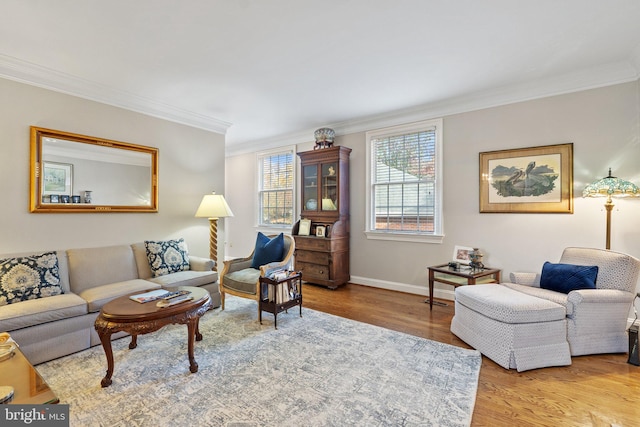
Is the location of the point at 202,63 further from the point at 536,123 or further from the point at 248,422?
the point at 536,123

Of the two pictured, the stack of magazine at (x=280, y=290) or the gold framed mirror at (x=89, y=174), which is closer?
the gold framed mirror at (x=89, y=174)

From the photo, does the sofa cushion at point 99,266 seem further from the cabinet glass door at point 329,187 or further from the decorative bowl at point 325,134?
the decorative bowl at point 325,134

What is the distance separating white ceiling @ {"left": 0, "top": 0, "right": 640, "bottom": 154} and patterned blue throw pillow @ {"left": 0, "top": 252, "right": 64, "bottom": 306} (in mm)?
1784

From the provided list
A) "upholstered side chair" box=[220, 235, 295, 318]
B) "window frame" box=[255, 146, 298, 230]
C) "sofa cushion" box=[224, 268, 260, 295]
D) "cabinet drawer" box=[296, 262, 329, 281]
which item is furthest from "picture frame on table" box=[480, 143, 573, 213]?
"window frame" box=[255, 146, 298, 230]

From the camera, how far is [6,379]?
1497 millimetres

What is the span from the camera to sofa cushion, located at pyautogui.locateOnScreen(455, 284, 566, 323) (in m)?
2.38

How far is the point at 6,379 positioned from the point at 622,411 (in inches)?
137

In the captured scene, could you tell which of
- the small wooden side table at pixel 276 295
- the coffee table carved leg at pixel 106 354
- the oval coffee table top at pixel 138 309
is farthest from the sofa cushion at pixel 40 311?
the small wooden side table at pixel 276 295

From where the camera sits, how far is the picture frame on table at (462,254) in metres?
3.86

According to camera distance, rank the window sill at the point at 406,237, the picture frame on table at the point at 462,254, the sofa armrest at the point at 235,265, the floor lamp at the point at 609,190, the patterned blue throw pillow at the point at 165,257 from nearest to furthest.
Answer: the floor lamp at the point at 609,190 < the patterned blue throw pillow at the point at 165,257 < the sofa armrest at the point at 235,265 < the picture frame on table at the point at 462,254 < the window sill at the point at 406,237

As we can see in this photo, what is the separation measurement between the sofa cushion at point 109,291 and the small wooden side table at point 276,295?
1.06 meters

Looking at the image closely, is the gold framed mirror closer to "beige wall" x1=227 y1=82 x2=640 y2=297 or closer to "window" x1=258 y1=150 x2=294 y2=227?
"window" x1=258 y1=150 x2=294 y2=227

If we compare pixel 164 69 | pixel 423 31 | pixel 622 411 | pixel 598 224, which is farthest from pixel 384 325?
pixel 164 69

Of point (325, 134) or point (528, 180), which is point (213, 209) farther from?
point (528, 180)
